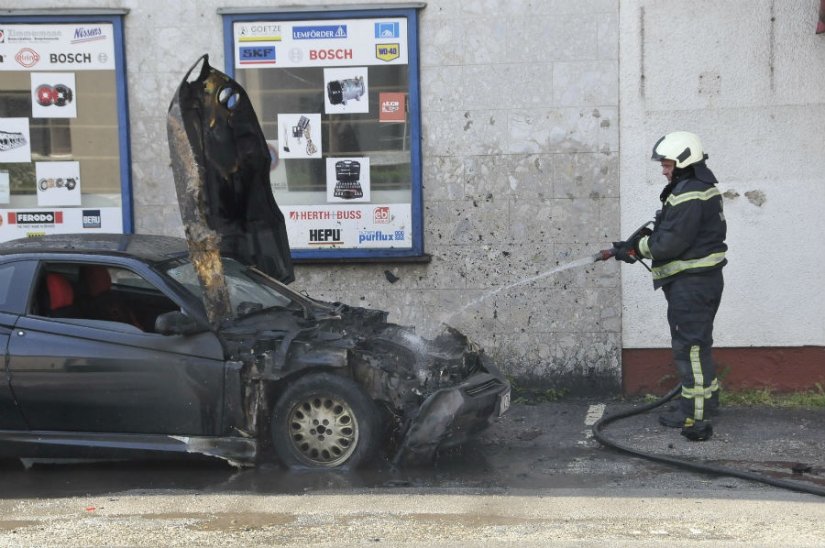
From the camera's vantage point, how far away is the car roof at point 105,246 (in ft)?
22.1

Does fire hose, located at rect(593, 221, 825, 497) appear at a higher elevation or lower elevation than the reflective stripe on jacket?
lower

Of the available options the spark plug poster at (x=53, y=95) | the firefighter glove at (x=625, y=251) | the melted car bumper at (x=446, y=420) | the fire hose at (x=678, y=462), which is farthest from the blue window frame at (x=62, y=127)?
the fire hose at (x=678, y=462)

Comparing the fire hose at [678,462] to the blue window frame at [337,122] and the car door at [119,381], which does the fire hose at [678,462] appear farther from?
the car door at [119,381]

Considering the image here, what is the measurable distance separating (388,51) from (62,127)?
313cm

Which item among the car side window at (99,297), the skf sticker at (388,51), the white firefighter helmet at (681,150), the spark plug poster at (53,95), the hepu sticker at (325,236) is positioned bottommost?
the car side window at (99,297)

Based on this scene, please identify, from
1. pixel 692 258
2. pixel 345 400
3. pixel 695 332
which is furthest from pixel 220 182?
pixel 695 332

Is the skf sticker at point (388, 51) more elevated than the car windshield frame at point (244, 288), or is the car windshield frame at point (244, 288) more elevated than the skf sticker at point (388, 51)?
the skf sticker at point (388, 51)

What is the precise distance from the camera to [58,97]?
953 cm

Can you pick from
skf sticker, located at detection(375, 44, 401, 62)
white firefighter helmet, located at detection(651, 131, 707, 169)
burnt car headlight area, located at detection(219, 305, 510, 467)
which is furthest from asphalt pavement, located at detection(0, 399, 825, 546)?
skf sticker, located at detection(375, 44, 401, 62)

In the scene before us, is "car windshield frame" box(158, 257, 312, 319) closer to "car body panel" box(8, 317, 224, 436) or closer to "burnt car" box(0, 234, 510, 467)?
"burnt car" box(0, 234, 510, 467)

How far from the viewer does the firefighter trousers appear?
24.2ft

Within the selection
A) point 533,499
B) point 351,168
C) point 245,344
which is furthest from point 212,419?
point 351,168

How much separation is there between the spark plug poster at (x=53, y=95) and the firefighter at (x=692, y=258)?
539 centimetres

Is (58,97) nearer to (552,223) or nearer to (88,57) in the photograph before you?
(88,57)
